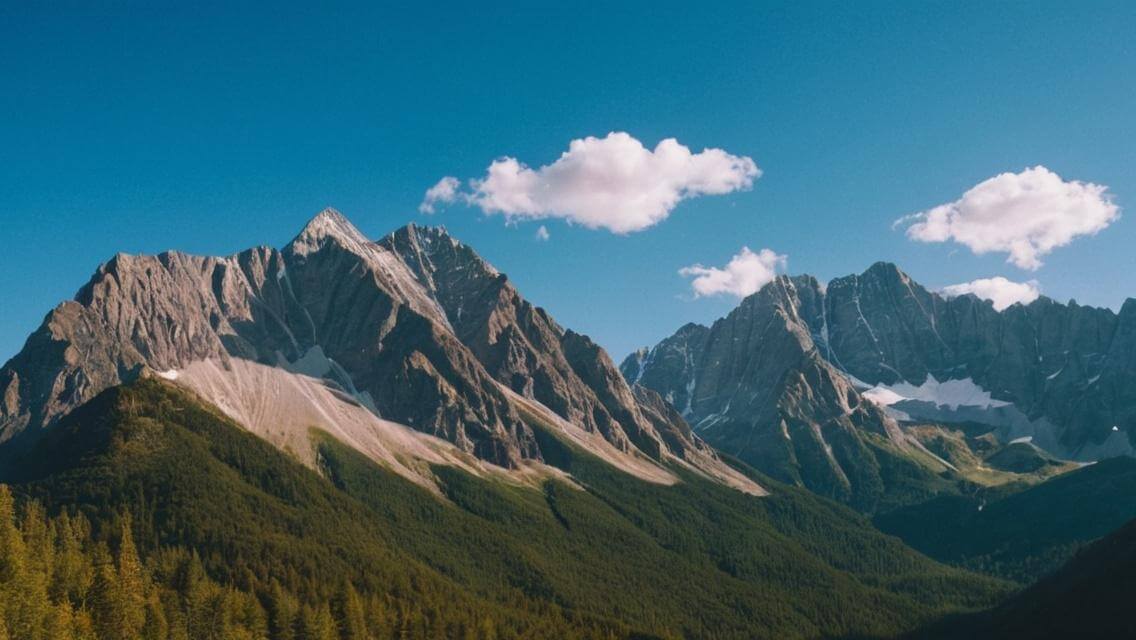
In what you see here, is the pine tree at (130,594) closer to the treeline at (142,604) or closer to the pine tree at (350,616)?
the treeline at (142,604)

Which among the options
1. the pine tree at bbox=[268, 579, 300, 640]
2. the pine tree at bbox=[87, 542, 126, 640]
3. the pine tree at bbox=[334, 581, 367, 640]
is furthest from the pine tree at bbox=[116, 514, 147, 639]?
the pine tree at bbox=[334, 581, 367, 640]

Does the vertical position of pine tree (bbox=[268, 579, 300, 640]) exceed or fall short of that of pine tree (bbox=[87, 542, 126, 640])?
it falls short

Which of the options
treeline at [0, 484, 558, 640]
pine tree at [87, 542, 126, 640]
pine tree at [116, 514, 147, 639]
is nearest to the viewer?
treeline at [0, 484, 558, 640]

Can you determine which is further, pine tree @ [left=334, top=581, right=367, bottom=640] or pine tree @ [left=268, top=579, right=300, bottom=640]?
pine tree @ [left=334, top=581, right=367, bottom=640]

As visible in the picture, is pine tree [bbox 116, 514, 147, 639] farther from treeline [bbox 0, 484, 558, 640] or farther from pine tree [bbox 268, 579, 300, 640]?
pine tree [bbox 268, 579, 300, 640]

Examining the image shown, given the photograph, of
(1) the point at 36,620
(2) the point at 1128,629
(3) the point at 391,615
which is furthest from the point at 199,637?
(2) the point at 1128,629

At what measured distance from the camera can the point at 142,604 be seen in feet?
445

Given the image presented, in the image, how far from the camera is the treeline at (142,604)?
387 ft

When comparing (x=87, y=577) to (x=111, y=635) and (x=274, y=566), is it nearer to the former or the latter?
(x=111, y=635)

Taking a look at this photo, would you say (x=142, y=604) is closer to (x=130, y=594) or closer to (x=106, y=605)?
(x=130, y=594)

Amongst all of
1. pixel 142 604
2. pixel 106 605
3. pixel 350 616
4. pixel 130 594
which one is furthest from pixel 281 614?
pixel 106 605

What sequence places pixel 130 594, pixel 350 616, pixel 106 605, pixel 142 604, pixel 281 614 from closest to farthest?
pixel 106 605, pixel 130 594, pixel 142 604, pixel 281 614, pixel 350 616

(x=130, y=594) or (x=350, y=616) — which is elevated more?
(x=130, y=594)

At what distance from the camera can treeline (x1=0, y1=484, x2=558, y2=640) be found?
118062 mm
